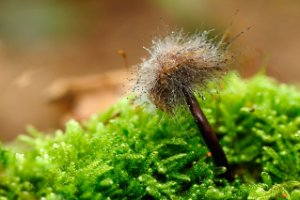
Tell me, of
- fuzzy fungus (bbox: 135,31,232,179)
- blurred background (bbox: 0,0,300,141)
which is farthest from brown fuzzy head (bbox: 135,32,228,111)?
blurred background (bbox: 0,0,300,141)

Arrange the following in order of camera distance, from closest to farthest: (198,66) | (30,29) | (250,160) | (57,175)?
(57,175), (198,66), (250,160), (30,29)

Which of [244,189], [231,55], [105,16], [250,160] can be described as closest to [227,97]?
[250,160]

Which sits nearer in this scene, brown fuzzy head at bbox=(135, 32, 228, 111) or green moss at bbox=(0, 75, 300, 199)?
green moss at bbox=(0, 75, 300, 199)

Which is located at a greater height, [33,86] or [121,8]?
[121,8]

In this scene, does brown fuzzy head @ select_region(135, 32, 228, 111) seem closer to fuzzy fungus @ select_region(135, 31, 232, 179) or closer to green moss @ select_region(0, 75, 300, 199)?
fuzzy fungus @ select_region(135, 31, 232, 179)

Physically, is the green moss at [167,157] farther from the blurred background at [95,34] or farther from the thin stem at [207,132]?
the blurred background at [95,34]

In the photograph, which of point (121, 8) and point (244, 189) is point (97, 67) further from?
point (244, 189)

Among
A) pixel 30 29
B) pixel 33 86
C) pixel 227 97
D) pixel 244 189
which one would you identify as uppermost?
pixel 30 29

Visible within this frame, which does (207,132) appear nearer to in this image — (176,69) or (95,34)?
(176,69)
